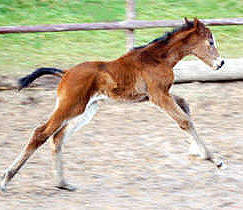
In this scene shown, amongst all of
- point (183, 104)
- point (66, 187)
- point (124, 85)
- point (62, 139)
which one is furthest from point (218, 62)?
point (66, 187)

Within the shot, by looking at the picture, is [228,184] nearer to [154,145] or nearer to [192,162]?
[192,162]

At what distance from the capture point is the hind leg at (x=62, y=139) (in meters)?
5.76

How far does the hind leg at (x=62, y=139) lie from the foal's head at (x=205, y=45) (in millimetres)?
1098

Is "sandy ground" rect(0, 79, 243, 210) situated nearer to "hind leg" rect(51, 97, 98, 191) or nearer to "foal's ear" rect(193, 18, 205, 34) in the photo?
"hind leg" rect(51, 97, 98, 191)

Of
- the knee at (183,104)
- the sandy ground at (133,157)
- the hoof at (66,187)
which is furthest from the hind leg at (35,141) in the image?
the knee at (183,104)

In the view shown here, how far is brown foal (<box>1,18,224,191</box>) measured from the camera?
18.4ft

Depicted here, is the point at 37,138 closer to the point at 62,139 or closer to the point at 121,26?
the point at 62,139

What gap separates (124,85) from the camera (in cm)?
594

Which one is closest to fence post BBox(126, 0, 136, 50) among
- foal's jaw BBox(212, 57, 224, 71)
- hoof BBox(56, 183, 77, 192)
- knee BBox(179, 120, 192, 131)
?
foal's jaw BBox(212, 57, 224, 71)

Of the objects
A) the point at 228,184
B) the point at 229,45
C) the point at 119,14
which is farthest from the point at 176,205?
the point at 119,14

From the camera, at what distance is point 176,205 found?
17.5 feet

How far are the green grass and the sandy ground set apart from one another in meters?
2.17

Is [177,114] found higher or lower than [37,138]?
higher

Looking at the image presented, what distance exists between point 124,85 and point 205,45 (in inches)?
34.0
